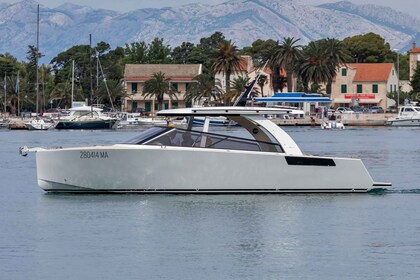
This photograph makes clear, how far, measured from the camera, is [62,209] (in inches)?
1302

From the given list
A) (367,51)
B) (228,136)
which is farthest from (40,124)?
(228,136)

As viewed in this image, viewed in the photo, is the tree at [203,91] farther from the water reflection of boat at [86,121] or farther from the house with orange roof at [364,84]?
the house with orange roof at [364,84]

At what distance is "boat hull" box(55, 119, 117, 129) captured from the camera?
393ft

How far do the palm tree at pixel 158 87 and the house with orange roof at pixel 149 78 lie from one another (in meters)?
2.71

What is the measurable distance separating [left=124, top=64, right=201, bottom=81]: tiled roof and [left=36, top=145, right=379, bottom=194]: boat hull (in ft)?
415

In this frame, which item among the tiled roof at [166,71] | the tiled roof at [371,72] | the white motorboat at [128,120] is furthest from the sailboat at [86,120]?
the tiled roof at [371,72]

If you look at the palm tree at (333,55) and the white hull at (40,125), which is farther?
the palm tree at (333,55)

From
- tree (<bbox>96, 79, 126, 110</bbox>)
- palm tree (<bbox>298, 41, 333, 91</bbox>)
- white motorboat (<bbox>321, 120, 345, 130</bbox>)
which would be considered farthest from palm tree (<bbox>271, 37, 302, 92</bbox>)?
tree (<bbox>96, 79, 126, 110</bbox>)

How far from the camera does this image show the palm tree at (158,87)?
153 m

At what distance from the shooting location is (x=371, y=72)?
535 feet

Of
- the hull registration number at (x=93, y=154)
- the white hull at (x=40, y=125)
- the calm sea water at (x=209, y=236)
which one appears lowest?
the calm sea water at (x=209, y=236)

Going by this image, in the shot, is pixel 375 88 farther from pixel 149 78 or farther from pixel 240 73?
pixel 149 78

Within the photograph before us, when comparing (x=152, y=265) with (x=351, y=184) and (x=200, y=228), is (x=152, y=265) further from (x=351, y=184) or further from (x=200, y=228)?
(x=351, y=184)

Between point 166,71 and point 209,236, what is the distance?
440 ft
